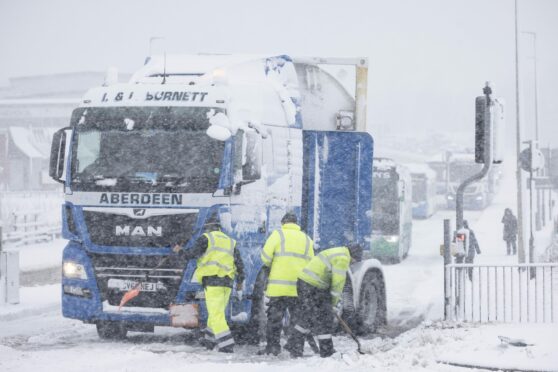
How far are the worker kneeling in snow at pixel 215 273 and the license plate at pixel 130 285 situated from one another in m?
0.60

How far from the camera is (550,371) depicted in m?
9.80

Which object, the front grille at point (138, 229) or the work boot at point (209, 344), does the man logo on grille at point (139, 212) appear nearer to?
the front grille at point (138, 229)

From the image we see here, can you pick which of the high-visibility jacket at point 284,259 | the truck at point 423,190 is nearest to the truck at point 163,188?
the high-visibility jacket at point 284,259

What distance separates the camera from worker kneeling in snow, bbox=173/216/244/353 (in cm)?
1164

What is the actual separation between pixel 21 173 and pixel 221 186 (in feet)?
235

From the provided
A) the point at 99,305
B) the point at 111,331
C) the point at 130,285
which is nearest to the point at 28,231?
the point at 111,331

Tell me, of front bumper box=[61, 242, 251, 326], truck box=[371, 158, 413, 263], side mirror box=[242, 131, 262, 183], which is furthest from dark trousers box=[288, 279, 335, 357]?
truck box=[371, 158, 413, 263]

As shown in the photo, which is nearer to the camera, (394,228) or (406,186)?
(394,228)

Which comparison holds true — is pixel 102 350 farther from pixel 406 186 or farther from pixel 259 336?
pixel 406 186

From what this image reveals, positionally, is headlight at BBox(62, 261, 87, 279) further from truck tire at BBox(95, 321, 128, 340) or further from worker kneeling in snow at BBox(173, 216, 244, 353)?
worker kneeling in snow at BBox(173, 216, 244, 353)

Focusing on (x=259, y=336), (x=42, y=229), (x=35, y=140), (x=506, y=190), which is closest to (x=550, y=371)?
(x=259, y=336)

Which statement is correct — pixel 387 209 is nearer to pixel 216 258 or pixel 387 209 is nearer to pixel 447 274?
pixel 447 274

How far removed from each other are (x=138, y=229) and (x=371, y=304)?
4.75 metres

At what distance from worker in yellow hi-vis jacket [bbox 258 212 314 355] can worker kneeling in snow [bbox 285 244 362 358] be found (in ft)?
0.62
